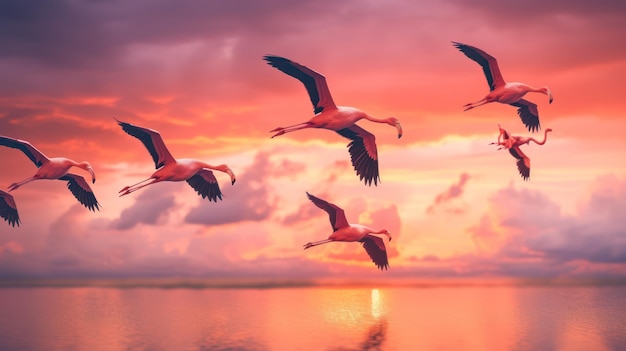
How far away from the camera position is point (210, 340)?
14562cm

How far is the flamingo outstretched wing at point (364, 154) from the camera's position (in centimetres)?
3362

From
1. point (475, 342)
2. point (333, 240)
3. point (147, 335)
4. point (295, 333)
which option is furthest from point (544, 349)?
point (333, 240)

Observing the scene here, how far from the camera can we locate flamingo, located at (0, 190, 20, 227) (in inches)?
1511

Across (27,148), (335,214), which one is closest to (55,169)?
(27,148)

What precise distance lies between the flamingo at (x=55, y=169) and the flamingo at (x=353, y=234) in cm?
1102

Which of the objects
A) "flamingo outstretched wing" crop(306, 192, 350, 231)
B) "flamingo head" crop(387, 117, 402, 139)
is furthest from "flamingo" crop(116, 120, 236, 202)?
"flamingo head" crop(387, 117, 402, 139)

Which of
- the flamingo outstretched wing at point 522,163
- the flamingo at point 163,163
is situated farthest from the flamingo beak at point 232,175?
the flamingo outstretched wing at point 522,163

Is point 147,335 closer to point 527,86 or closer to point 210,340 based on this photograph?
point 210,340

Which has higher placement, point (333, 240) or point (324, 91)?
point (324, 91)

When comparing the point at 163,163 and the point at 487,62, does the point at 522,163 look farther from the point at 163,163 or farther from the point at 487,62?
the point at 163,163

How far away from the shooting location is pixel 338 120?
102 ft

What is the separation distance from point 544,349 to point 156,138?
353ft

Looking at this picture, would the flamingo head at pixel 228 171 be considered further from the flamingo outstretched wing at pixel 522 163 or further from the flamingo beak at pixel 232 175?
the flamingo outstretched wing at pixel 522 163

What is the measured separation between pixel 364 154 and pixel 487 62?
6.34 m
